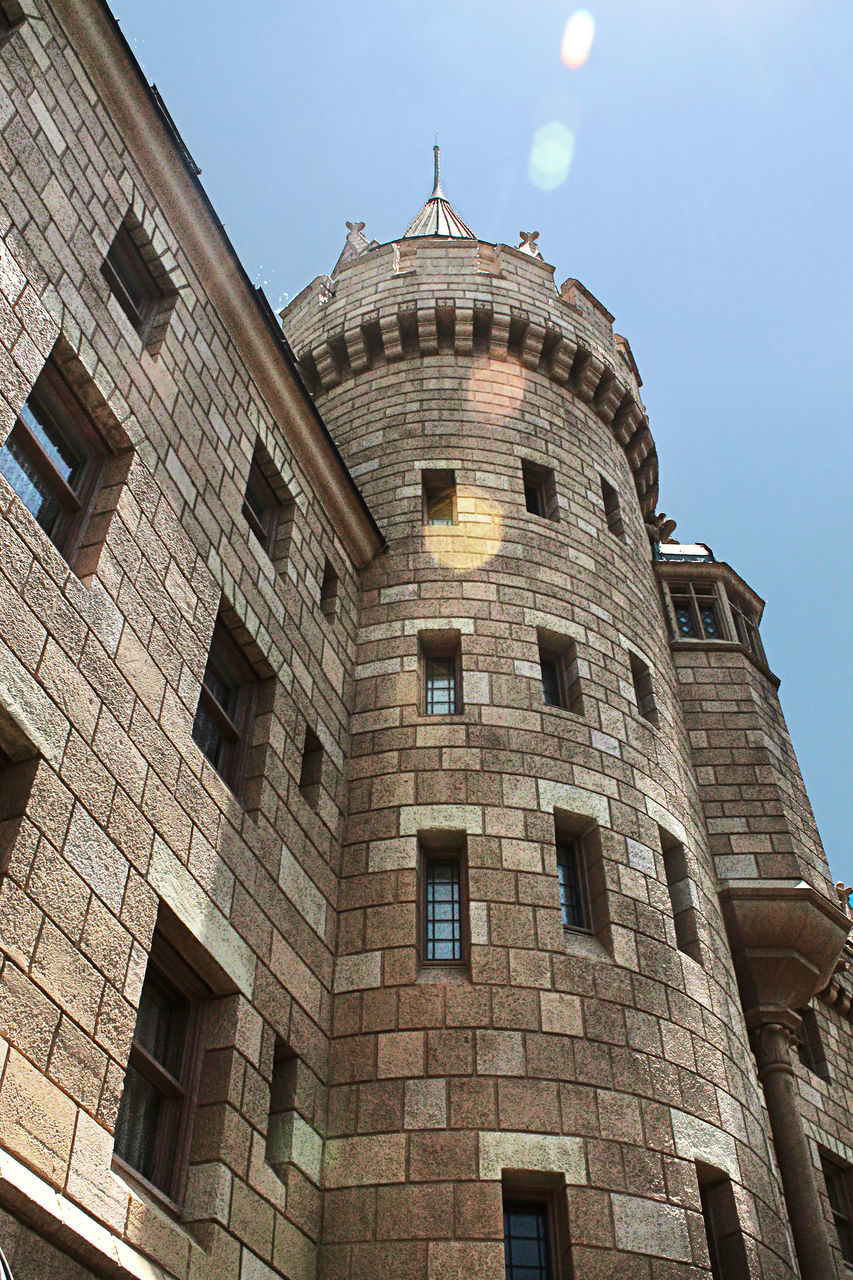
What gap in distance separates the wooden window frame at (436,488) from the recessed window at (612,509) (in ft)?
9.49

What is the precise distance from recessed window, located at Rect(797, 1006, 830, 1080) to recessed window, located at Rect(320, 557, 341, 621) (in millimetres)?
10659

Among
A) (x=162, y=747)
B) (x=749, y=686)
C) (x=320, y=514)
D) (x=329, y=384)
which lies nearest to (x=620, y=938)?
(x=162, y=747)

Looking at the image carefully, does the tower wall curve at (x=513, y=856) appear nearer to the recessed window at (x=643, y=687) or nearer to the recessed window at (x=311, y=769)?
the recessed window at (x=643, y=687)

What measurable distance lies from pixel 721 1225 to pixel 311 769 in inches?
249

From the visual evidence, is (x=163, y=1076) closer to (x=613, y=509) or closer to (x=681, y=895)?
(x=681, y=895)

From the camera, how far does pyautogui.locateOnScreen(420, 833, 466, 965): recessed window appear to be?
12.7 meters

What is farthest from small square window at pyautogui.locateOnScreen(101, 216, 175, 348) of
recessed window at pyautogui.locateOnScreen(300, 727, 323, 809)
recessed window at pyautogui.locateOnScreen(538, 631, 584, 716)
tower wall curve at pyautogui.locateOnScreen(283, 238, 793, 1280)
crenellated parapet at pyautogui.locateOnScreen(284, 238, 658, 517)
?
crenellated parapet at pyautogui.locateOnScreen(284, 238, 658, 517)

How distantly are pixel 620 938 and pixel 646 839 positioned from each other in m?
1.70

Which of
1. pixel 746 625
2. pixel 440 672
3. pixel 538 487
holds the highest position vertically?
pixel 746 625

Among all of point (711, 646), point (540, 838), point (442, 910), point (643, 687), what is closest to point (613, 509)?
point (711, 646)

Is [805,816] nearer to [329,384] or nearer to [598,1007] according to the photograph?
[598,1007]

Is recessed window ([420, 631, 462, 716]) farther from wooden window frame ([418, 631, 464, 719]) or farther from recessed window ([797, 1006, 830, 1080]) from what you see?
recessed window ([797, 1006, 830, 1080])

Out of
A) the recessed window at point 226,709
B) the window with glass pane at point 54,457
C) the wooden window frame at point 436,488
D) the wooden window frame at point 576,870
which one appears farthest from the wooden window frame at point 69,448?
the wooden window frame at point 436,488

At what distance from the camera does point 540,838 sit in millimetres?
13414
